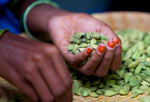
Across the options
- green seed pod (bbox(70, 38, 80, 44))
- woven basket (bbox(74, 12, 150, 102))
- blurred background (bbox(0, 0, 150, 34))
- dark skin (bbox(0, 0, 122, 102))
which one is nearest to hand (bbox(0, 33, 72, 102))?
dark skin (bbox(0, 0, 122, 102))

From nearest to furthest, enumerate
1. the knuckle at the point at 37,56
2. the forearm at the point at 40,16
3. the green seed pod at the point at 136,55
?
1. the knuckle at the point at 37,56
2. the green seed pod at the point at 136,55
3. the forearm at the point at 40,16

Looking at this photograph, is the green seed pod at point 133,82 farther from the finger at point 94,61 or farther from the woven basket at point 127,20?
the woven basket at point 127,20

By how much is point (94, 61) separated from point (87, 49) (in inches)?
1.8

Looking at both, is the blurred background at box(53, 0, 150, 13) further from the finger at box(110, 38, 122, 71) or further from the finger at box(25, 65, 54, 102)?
the finger at box(25, 65, 54, 102)

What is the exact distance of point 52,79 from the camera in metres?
0.49

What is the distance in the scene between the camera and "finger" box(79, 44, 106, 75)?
634 mm

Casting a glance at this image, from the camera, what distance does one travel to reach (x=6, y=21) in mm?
1089

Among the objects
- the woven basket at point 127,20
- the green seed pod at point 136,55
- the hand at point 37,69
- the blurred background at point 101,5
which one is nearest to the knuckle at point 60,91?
the hand at point 37,69

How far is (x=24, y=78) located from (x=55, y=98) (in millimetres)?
87

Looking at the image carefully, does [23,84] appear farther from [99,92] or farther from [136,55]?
[136,55]

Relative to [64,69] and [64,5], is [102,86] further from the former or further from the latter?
[64,5]

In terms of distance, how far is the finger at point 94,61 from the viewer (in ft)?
Answer: 2.08

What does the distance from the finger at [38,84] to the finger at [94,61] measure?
0.20 m

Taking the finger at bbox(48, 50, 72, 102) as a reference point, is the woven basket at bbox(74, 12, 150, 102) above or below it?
above
